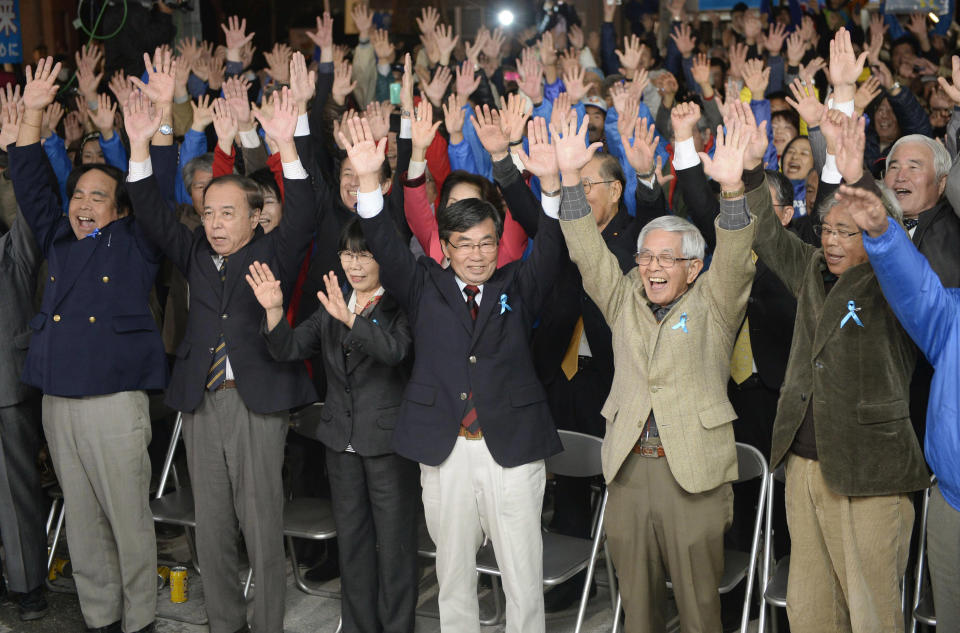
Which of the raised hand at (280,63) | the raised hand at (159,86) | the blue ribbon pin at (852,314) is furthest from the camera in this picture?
the raised hand at (280,63)

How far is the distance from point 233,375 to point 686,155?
74.2 inches

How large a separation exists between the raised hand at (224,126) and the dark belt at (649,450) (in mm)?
2612

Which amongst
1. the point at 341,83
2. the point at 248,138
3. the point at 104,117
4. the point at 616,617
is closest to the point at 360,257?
the point at 616,617

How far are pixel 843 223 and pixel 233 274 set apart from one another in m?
2.26

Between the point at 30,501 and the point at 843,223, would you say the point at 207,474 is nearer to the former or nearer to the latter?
the point at 30,501

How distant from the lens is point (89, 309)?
4398 millimetres

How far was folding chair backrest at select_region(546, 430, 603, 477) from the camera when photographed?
4203 millimetres

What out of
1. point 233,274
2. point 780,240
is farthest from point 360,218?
point 780,240

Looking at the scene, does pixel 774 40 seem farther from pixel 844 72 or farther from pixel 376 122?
pixel 844 72

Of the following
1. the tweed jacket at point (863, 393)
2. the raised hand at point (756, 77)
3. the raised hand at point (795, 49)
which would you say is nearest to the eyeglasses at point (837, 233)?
the tweed jacket at point (863, 393)

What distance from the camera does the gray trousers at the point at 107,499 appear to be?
14.4ft

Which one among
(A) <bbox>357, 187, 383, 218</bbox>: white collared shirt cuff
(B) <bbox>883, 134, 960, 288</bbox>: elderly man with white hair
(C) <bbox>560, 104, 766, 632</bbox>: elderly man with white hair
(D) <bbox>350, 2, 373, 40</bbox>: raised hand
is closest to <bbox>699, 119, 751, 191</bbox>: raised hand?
(C) <bbox>560, 104, 766, 632</bbox>: elderly man with white hair

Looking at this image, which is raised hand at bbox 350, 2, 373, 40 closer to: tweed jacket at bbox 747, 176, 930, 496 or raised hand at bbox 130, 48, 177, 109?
raised hand at bbox 130, 48, 177, 109

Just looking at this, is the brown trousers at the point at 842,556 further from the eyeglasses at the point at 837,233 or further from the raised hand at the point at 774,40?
the raised hand at the point at 774,40
